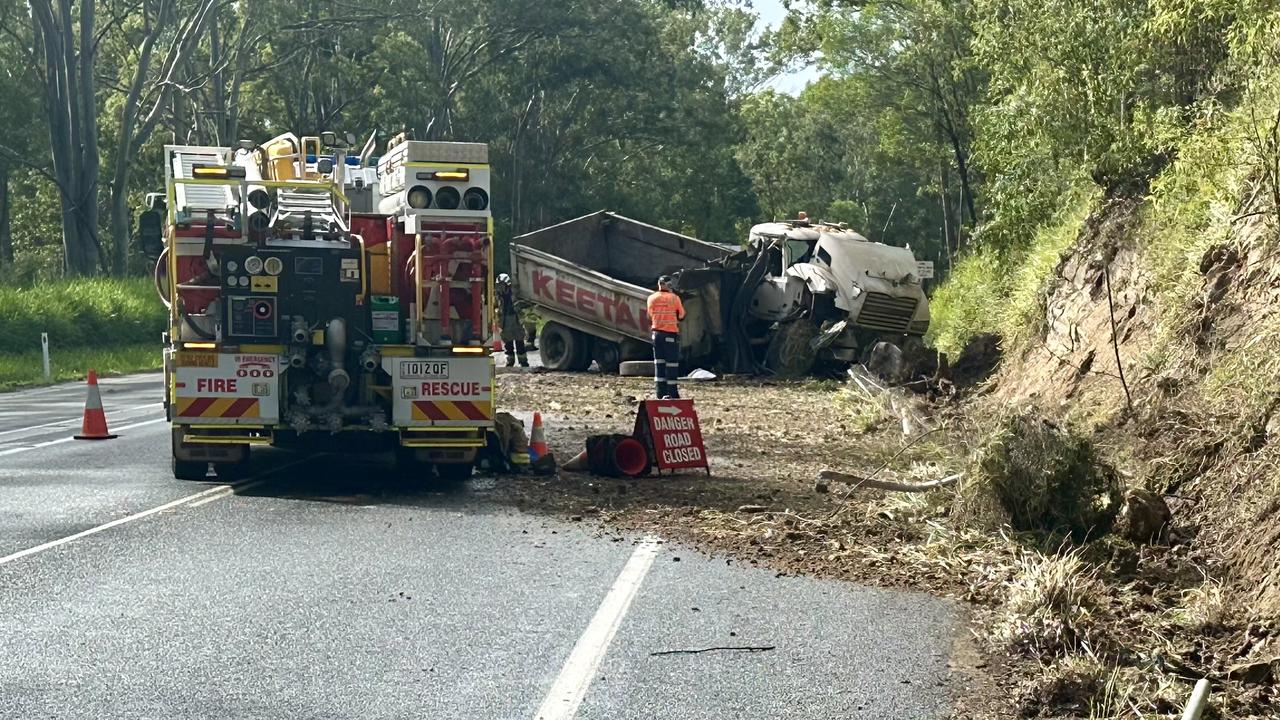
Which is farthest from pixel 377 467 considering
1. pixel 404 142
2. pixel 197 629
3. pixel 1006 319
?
pixel 1006 319

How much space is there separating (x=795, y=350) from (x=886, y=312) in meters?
1.55

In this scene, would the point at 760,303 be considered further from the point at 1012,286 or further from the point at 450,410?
the point at 450,410

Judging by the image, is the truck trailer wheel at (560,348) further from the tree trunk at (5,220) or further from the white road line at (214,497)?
the tree trunk at (5,220)

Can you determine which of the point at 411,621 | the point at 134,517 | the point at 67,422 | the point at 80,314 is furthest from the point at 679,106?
the point at 411,621

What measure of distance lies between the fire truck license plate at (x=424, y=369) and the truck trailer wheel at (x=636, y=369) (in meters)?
13.0

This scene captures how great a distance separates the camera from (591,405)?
2005cm

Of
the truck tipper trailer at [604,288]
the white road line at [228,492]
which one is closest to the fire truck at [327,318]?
the white road line at [228,492]

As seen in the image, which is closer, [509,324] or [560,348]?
[560,348]

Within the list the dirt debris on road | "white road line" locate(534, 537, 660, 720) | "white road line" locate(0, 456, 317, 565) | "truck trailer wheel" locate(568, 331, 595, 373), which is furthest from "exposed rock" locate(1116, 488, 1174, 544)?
"truck trailer wheel" locate(568, 331, 595, 373)

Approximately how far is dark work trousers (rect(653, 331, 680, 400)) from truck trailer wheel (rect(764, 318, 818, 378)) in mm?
3613

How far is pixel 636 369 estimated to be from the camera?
25.2 metres

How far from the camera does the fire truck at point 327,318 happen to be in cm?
1199

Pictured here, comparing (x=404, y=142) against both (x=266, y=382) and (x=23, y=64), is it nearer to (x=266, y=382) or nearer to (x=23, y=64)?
(x=266, y=382)

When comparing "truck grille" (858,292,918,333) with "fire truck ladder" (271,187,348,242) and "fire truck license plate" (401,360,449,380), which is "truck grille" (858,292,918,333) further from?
"fire truck license plate" (401,360,449,380)
